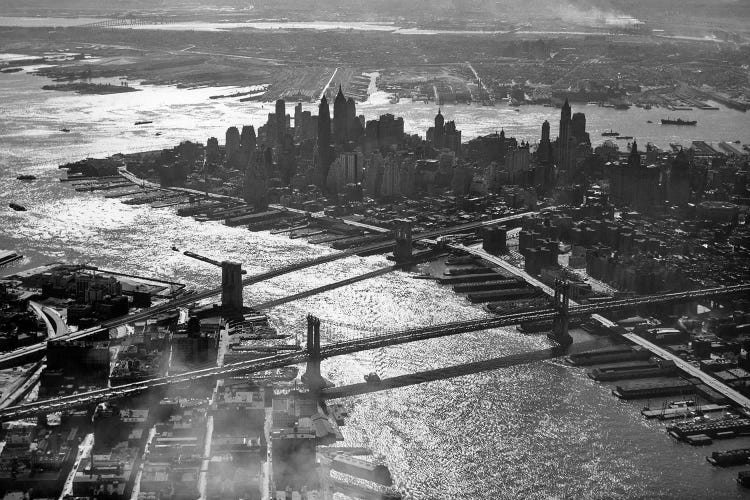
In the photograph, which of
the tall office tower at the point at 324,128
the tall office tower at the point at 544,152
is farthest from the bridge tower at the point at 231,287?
the tall office tower at the point at 544,152

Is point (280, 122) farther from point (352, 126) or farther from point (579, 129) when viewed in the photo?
point (579, 129)

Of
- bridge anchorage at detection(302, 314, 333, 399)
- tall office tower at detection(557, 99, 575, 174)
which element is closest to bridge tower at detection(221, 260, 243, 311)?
bridge anchorage at detection(302, 314, 333, 399)

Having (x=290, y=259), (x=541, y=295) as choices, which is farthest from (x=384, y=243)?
(x=541, y=295)

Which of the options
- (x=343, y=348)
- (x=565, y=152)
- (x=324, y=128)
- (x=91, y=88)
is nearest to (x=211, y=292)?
(x=343, y=348)

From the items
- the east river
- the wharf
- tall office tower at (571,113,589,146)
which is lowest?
the wharf

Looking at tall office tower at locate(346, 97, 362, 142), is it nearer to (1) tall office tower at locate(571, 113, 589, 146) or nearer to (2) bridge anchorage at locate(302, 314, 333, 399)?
(1) tall office tower at locate(571, 113, 589, 146)

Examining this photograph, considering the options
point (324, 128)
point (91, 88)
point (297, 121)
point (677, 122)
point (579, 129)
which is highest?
point (324, 128)
